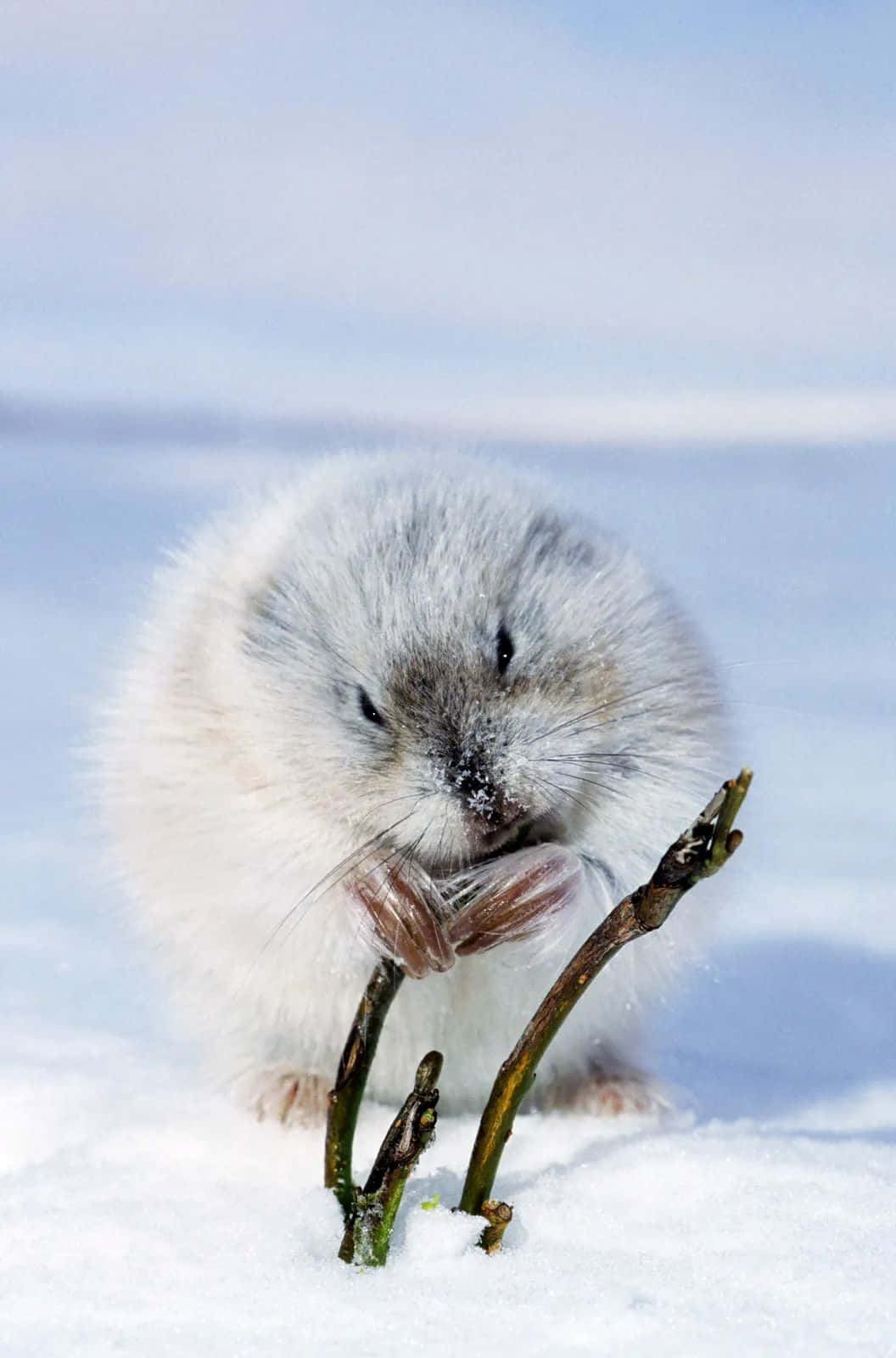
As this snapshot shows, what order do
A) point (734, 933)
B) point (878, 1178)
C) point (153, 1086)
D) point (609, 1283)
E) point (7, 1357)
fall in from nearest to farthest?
point (7, 1357)
point (609, 1283)
point (878, 1178)
point (153, 1086)
point (734, 933)

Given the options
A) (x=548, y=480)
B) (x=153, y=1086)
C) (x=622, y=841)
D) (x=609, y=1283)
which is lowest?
(x=153, y=1086)

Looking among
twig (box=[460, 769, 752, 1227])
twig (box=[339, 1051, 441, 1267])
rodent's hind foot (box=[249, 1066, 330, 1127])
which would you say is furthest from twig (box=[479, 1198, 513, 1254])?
rodent's hind foot (box=[249, 1066, 330, 1127])

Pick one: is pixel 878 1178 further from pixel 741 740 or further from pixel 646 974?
pixel 741 740

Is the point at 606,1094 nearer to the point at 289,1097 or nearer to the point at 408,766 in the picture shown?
the point at 289,1097

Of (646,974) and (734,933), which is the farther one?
(734,933)

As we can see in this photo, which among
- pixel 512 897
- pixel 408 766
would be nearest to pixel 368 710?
pixel 408 766

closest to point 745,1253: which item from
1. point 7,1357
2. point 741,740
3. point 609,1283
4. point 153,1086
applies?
point 609,1283

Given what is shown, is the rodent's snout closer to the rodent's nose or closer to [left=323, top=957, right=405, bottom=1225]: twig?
the rodent's nose

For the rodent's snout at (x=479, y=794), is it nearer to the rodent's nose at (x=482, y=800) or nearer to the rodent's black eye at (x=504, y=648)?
the rodent's nose at (x=482, y=800)
